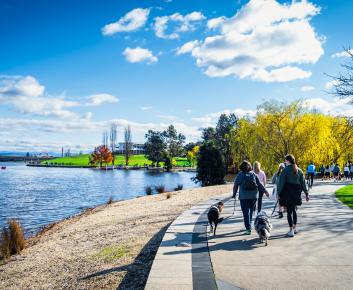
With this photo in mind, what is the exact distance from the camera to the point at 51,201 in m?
29.5

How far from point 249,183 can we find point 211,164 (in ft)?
95.4

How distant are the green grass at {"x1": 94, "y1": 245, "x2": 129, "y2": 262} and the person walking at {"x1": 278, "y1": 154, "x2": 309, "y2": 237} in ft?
12.4

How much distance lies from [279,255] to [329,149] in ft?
91.7

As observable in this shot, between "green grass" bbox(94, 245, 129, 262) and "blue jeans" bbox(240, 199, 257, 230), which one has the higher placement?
"blue jeans" bbox(240, 199, 257, 230)

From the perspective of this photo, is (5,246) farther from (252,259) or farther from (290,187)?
(290,187)

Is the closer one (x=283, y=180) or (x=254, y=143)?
(x=283, y=180)

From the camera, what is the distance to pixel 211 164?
3800 cm

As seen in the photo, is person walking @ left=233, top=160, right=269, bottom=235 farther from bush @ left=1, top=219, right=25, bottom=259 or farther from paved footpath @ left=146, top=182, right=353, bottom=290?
bush @ left=1, top=219, right=25, bottom=259

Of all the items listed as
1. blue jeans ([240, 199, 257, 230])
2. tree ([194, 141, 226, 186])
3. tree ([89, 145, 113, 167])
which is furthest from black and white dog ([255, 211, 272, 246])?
tree ([89, 145, 113, 167])

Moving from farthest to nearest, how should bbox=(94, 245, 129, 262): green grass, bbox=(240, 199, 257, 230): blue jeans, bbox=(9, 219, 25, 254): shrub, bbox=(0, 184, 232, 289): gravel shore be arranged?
bbox=(9, 219, 25, 254): shrub < bbox=(240, 199, 257, 230): blue jeans < bbox=(94, 245, 129, 262): green grass < bbox=(0, 184, 232, 289): gravel shore

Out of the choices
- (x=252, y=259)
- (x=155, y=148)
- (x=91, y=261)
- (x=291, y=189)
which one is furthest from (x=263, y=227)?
(x=155, y=148)

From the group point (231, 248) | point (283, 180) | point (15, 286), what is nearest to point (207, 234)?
point (231, 248)

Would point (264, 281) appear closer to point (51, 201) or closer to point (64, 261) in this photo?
point (64, 261)

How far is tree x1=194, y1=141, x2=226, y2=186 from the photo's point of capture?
1492 inches
